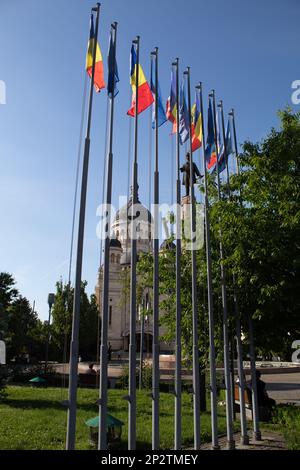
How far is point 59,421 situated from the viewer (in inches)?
590

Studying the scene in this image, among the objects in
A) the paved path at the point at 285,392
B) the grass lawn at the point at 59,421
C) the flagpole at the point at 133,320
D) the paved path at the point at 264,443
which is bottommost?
the paved path at the point at 264,443

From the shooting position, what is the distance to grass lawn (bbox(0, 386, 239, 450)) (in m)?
12.1

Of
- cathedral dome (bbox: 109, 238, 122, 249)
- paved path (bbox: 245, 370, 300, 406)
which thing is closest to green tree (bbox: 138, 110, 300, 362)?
paved path (bbox: 245, 370, 300, 406)

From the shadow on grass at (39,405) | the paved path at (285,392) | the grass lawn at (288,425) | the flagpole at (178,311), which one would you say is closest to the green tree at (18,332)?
the shadow on grass at (39,405)

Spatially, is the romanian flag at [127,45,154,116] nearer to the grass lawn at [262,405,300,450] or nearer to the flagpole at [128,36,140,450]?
the flagpole at [128,36,140,450]

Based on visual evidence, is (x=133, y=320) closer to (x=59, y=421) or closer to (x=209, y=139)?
(x=59, y=421)

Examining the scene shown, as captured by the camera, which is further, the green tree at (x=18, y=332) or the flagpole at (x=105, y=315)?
the green tree at (x=18, y=332)

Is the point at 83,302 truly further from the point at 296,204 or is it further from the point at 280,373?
the point at 296,204

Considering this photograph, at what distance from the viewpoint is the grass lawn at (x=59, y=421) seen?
1215 centimetres

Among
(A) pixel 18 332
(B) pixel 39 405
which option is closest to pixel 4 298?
(B) pixel 39 405

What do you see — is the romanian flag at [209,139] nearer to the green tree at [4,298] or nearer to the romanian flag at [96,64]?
the romanian flag at [96,64]

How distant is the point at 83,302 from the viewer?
185 feet
